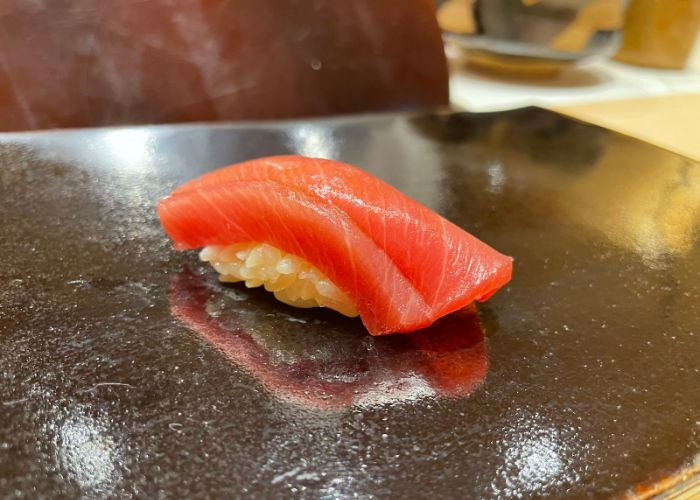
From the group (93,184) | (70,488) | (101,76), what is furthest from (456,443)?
(101,76)

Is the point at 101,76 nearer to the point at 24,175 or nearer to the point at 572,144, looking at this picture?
the point at 24,175

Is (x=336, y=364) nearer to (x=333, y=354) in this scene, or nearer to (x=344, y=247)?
(x=333, y=354)

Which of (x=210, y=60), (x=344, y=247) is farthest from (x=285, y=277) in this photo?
(x=210, y=60)

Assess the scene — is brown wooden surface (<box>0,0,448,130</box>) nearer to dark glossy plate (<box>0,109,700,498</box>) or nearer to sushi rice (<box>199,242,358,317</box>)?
dark glossy plate (<box>0,109,700,498</box>)

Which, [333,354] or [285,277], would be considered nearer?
[333,354]

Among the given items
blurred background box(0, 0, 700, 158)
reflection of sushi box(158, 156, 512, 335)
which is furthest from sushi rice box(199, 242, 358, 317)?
blurred background box(0, 0, 700, 158)

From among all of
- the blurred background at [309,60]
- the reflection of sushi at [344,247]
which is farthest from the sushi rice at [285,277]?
the blurred background at [309,60]
